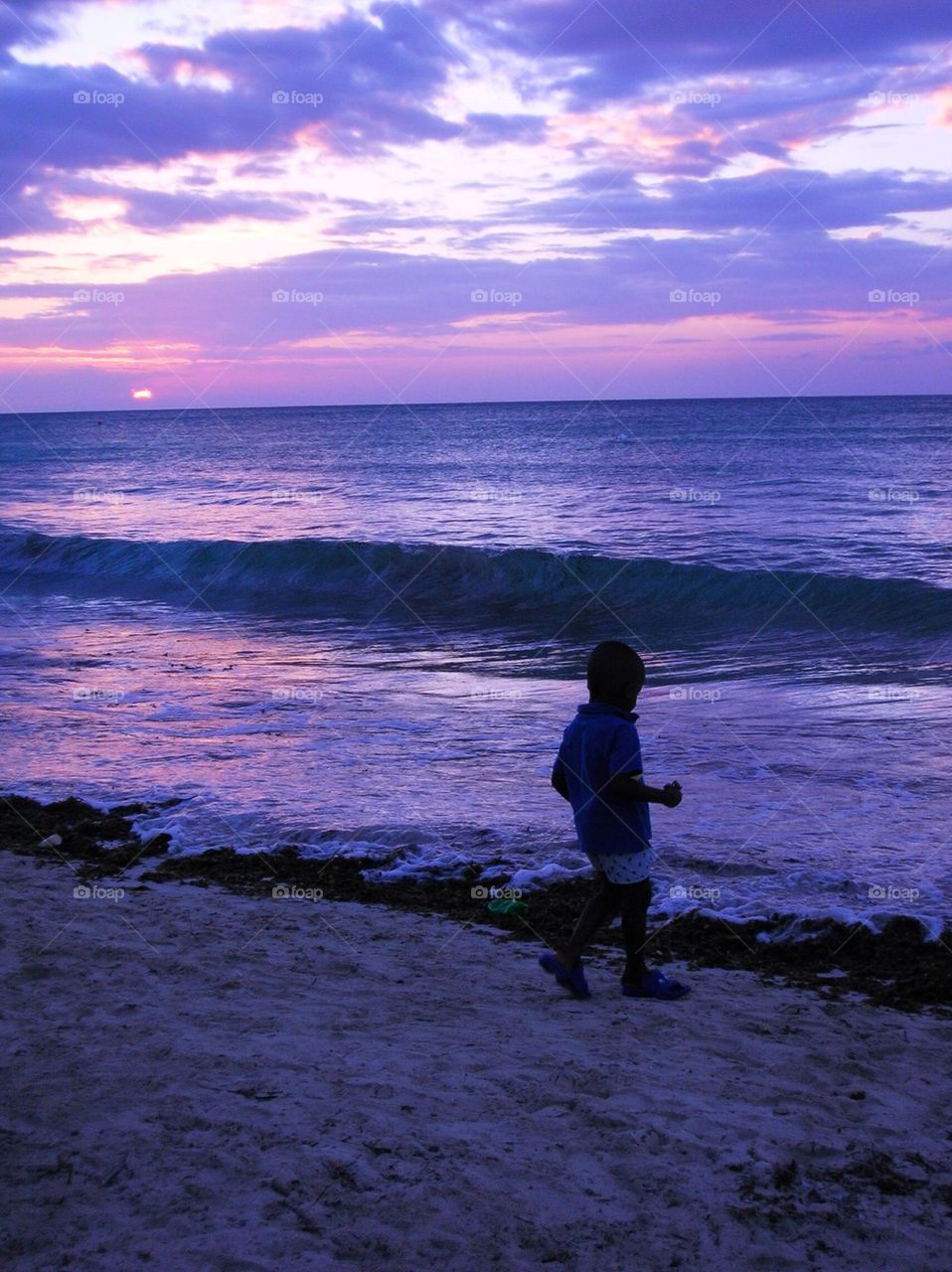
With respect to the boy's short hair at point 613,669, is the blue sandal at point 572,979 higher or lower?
lower

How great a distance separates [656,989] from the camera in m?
4.68

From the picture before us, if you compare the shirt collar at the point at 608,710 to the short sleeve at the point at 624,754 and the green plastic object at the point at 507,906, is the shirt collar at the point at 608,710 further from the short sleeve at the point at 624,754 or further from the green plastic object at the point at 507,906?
the green plastic object at the point at 507,906

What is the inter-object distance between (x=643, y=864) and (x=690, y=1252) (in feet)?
5.97

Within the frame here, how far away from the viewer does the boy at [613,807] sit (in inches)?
177

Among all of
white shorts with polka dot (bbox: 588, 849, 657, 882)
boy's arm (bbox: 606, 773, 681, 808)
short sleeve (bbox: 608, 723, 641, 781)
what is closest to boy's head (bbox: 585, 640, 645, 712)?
short sleeve (bbox: 608, 723, 641, 781)

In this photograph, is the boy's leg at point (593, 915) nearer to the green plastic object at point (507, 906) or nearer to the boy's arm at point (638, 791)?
the boy's arm at point (638, 791)

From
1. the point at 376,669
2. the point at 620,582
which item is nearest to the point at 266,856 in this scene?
the point at 376,669

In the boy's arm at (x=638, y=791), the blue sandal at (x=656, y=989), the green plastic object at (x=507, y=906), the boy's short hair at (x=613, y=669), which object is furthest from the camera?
the green plastic object at (x=507, y=906)

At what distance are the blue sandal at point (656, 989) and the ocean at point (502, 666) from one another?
1.02 metres

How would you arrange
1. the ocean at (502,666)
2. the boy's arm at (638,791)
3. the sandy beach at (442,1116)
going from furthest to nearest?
1. the ocean at (502,666)
2. the boy's arm at (638,791)
3. the sandy beach at (442,1116)

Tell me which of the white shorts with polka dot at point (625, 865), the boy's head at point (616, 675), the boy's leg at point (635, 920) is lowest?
the boy's leg at point (635, 920)

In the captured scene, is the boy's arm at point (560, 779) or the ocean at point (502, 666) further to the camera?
the ocean at point (502, 666)

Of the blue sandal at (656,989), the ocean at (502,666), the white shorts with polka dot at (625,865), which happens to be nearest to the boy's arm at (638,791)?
the white shorts with polka dot at (625,865)

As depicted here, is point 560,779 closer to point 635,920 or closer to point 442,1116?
point 635,920
